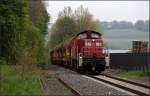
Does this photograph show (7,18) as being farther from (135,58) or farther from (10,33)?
(135,58)

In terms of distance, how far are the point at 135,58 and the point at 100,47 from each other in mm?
5489

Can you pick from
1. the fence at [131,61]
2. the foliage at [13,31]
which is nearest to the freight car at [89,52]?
the foliage at [13,31]

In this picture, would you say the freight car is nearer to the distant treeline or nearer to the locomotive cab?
the locomotive cab

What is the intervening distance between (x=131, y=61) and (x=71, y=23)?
1662 inches

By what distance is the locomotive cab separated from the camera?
36.2 m

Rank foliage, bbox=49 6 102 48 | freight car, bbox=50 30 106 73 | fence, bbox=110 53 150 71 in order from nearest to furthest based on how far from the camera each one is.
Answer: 1. freight car, bbox=50 30 106 73
2. fence, bbox=110 53 150 71
3. foliage, bbox=49 6 102 48

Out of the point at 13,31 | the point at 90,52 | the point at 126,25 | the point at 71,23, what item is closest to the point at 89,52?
the point at 90,52

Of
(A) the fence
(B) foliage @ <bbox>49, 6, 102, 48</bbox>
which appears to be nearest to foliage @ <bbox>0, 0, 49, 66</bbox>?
(A) the fence

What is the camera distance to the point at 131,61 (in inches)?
1663

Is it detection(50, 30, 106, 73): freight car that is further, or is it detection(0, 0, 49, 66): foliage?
detection(50, 30, 106, 73): freight car

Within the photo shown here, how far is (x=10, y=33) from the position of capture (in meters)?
35.4

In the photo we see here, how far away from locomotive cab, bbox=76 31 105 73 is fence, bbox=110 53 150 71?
4546 mm

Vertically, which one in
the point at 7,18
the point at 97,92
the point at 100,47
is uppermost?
the point at 7,18

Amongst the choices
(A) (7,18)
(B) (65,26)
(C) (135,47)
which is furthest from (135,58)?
(B) (65,26)
